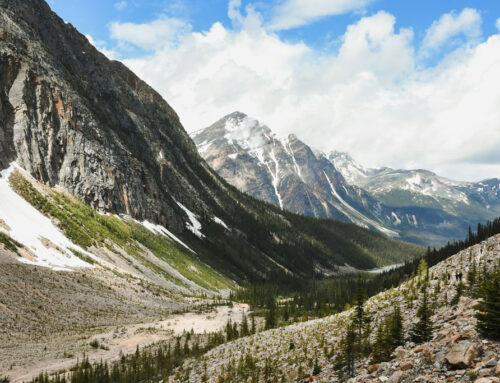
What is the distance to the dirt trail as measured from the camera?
39406 millimetres

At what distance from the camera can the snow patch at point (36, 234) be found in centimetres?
7500

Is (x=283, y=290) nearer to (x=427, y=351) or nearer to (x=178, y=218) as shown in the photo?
(x=178, y=218)

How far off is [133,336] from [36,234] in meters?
41.2

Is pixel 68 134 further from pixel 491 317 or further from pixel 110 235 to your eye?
pixel 491 317

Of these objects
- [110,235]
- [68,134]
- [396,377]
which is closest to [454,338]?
[396,377]

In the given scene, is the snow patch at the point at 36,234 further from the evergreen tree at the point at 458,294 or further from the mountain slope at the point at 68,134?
the evergreen tree at the point at 458,294

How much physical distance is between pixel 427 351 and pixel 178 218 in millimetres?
169926

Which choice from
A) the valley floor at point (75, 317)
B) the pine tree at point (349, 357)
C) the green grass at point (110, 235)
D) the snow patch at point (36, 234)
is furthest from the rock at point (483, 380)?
the green grass at point (110, 235)

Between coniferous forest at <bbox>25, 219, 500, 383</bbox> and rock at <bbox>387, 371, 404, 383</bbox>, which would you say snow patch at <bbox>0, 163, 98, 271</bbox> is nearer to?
coniferous forest at <bbox>25, 219, 500, 383</bbox>

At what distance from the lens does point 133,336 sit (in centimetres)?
5700

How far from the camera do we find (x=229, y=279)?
15325 cm

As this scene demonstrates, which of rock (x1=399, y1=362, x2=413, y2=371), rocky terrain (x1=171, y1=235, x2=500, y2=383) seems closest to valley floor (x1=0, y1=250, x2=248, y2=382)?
rocky terrain (x1=171, y1=235, x2=500, y2=383)

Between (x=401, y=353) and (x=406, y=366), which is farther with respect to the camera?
(x=401, y=353)

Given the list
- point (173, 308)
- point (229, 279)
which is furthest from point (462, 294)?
point (229, 279)
